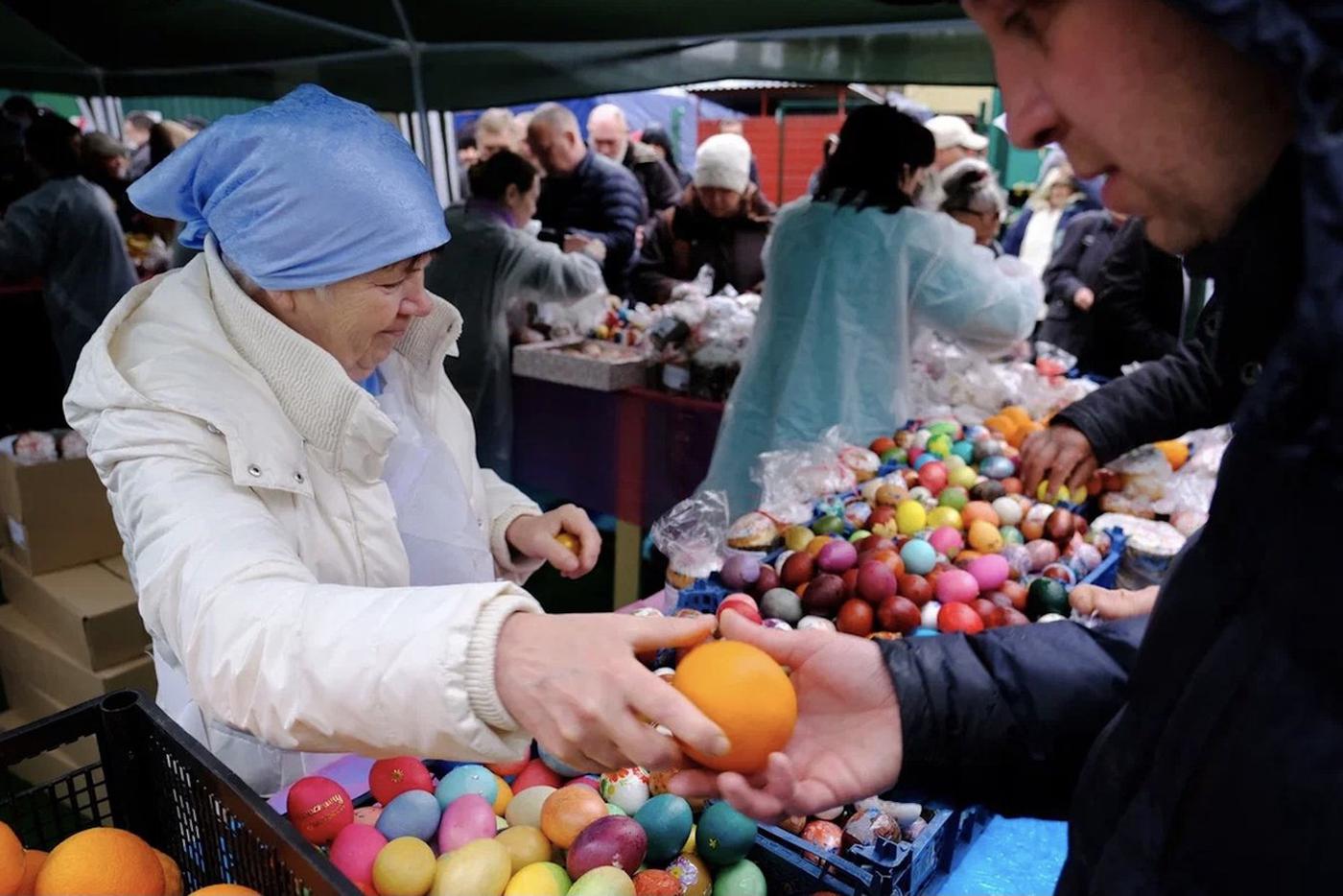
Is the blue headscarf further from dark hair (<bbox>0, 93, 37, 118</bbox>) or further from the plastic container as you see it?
dark hair (<bbox>0, 93, 37, 118</bbox>)

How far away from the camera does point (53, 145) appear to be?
4.84 m

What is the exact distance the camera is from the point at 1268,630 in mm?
668

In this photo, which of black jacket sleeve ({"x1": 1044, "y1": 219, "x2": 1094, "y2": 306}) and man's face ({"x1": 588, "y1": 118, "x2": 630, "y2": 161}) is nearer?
black jacket sleeve ({"x1": 1044, "y1": 219, "x2": 1094, "y2": 306})

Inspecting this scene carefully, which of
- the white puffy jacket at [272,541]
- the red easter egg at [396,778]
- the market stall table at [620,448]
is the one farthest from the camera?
the market stall table at [620,448]

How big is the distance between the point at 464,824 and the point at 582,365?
3.53m

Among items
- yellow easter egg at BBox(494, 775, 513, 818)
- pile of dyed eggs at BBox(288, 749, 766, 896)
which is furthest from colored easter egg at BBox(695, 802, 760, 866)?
yellow easter egg at BBox(494, 775, 513, 818)

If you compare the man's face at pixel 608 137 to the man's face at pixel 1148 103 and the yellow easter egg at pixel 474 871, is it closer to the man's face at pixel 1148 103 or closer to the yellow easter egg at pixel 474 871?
the yellow easter egg at pixel 474 871

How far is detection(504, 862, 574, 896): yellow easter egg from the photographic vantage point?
1210 mm

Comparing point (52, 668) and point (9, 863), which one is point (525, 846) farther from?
point (52, 668)

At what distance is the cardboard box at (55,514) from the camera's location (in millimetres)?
3504

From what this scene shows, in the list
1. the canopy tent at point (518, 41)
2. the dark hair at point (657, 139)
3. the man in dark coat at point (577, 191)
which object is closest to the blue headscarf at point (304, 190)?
the canopy tent at point (518, 41)

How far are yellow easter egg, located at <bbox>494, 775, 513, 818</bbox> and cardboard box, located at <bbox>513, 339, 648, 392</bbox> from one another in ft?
10.7

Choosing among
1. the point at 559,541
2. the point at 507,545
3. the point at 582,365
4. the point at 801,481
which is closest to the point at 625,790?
the point at 559,541

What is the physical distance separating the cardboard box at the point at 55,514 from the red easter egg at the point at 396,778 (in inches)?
112
